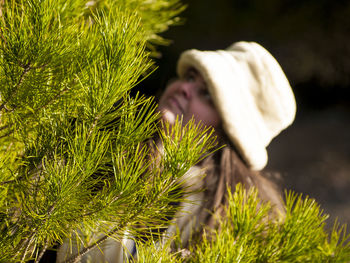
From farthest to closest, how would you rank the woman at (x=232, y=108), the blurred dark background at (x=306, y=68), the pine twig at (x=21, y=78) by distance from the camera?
the blurred dark background at (x=306, y=68)
the woman at (x=232, y=108)
the pine twig at (x=21, y=78)

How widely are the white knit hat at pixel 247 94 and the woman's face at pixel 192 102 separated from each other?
0.04 metres

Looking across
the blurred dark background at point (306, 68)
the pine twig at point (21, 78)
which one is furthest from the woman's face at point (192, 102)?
the pine twig at point (21, 78)

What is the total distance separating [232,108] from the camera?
680 mm

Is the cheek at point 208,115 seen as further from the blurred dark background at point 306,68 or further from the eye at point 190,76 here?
the blurred dark background at point 306,68

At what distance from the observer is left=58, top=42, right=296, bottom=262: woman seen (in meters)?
0.68

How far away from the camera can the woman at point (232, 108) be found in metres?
0.68

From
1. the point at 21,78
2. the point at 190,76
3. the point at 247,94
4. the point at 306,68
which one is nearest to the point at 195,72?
the point at 190,76

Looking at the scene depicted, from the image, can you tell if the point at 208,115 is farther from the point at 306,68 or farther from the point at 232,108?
the point at 306,68

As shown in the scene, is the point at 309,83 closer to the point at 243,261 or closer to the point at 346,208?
the point at 346,208

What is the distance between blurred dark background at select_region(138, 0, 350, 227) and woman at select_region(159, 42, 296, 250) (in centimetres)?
13

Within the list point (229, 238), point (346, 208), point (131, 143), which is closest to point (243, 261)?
point (229, 238)

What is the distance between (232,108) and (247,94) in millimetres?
56

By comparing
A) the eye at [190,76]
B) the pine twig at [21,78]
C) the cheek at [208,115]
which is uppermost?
the pine twig at [21,78]

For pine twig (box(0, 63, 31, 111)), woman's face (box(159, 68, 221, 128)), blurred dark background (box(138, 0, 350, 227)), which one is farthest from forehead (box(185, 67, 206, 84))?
pine twig (box(0, 63, 31, 111))
